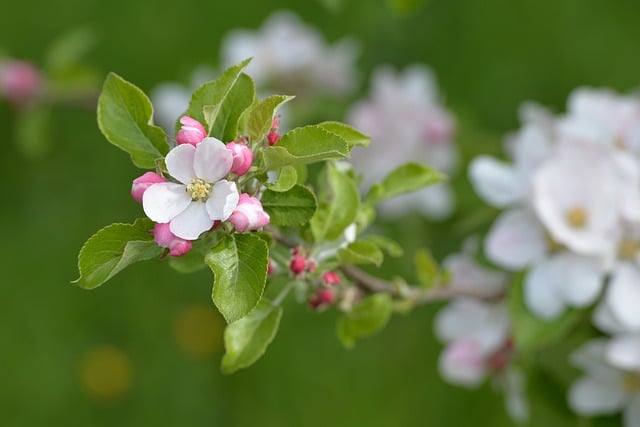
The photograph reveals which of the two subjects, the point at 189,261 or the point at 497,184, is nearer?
the point at 189,261

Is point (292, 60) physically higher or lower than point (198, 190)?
lower

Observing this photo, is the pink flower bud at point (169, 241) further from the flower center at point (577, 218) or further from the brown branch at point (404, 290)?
the flower center at point (577, 218)

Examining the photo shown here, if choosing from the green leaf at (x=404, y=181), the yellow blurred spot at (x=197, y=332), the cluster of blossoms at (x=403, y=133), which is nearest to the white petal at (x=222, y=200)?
the green leaf at (x=404, y=181)

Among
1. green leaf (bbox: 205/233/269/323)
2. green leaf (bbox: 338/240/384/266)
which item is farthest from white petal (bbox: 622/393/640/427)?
green leaf (bbox: 205/233/269/323)

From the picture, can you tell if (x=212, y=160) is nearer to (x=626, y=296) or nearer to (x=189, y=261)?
(x=189, y=261)

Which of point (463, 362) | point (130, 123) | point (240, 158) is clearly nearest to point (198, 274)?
point (463, 362)

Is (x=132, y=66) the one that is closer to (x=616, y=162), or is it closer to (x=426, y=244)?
(x=426, y=244)

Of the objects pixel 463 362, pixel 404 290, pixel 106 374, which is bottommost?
pixel 106 374
